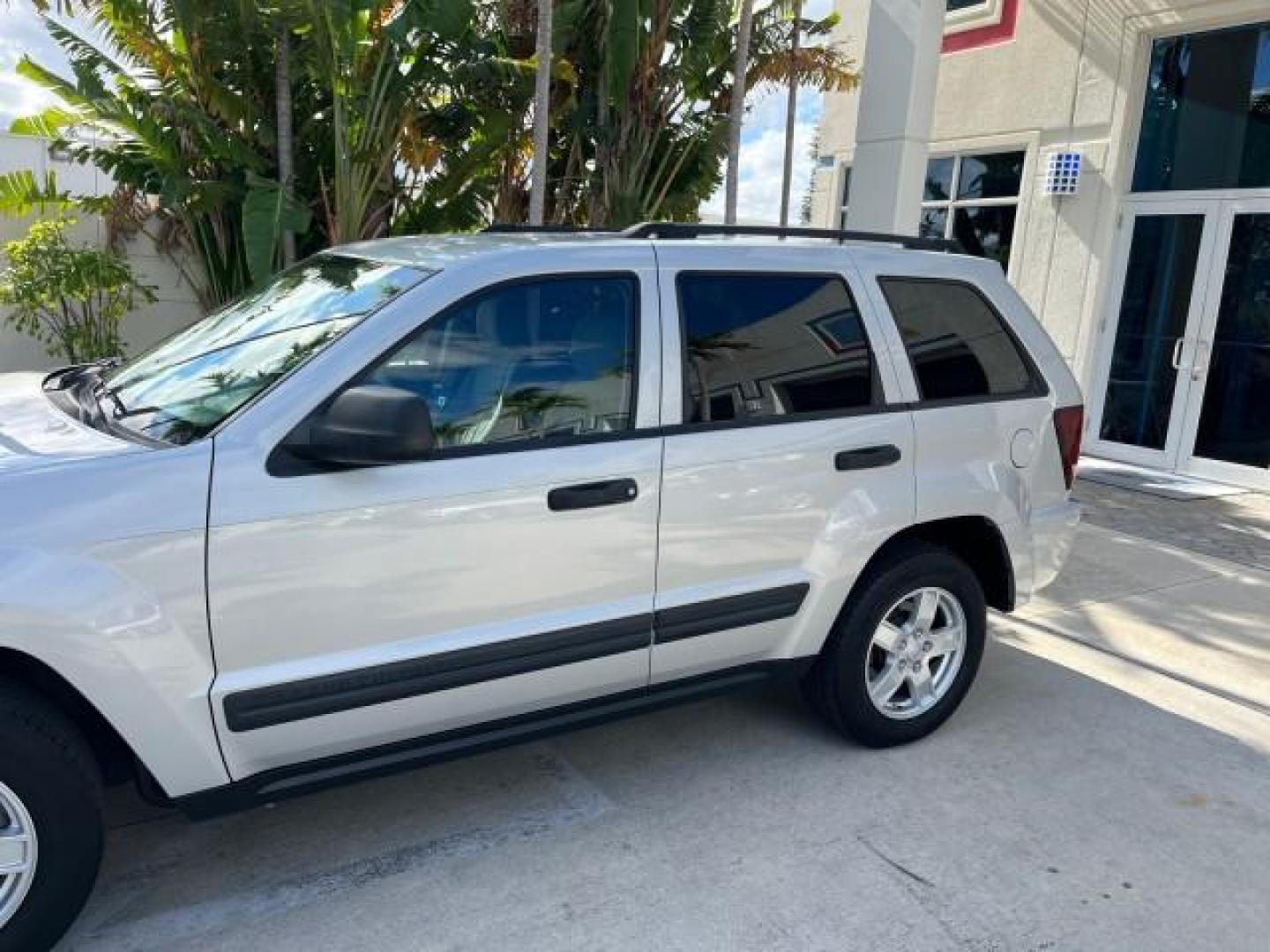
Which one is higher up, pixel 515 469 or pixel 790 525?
pixel 515 469

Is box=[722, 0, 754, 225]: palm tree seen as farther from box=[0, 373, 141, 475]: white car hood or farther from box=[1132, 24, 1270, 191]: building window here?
box=[0, 373, 141, 475]: white car hood

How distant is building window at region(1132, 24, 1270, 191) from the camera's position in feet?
29.2

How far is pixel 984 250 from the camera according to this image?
11.2m

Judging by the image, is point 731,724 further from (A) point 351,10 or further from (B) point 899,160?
(A) point 351,10

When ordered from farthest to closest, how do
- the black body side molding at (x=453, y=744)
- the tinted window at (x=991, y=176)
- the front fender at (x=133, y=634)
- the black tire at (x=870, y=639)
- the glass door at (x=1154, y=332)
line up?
the tinted window at (x=991, y=176), the glass door at (x=1154, y=332), the black tire at (x=870, y=639), the black body side molding at (x=453, y=744), the front fender at (x=133, y=634)

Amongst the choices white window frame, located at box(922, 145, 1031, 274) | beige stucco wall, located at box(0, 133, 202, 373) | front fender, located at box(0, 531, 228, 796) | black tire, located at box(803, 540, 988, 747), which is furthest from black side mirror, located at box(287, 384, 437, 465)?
white window frame, located at box(922, 145, 1031, 274)

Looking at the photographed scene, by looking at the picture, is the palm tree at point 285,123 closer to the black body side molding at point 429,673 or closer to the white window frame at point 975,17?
the black body side molding at point 429,673

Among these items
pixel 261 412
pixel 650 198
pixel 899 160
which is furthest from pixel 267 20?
pixel 261 412

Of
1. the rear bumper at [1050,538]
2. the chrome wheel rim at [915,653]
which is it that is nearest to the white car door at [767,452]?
the chrome wheel rim at [915,653]

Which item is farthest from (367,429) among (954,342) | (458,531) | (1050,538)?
(1050,538)

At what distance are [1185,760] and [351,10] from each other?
666 centimetres

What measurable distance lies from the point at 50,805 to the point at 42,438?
35.9 inches

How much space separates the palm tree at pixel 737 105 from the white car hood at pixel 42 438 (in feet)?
21.8

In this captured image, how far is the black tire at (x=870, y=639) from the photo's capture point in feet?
12.1
